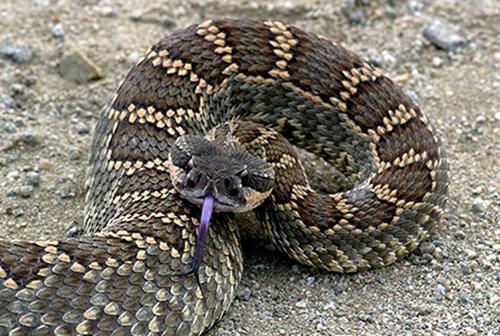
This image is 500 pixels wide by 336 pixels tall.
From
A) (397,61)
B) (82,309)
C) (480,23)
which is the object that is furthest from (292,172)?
(480,23)

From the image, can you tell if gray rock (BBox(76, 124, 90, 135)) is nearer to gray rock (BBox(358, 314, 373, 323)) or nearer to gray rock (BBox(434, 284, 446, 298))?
gray rock (BBox(358, 314, 373, 323))

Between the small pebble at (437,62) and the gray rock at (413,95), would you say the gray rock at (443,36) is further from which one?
the gray rock at (413,95)

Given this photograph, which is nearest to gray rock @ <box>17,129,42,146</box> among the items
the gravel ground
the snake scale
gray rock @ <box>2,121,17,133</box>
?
the gravel ground

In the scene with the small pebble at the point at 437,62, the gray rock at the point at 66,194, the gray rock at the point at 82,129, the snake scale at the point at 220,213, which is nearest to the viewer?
the snake scale at the point at 220,213

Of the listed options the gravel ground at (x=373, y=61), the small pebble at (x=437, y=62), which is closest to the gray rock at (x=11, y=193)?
the gravel ground at (x=373, y=61)

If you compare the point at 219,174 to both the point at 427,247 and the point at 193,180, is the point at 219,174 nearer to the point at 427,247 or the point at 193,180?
the point at 193,180

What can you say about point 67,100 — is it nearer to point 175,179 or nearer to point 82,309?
point 175,179

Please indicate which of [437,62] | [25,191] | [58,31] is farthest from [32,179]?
[437,62]

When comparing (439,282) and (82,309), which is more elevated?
(82,309)
